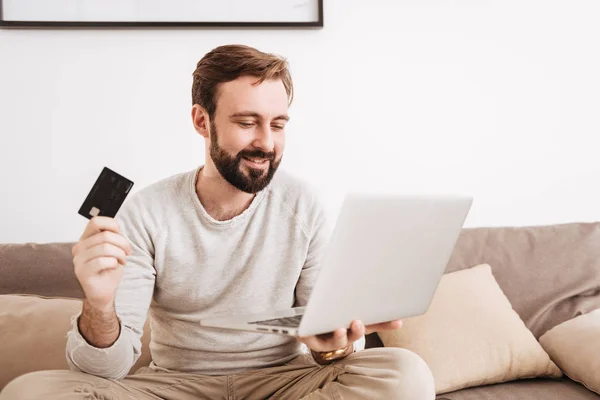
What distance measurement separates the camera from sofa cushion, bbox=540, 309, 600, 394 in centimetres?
183

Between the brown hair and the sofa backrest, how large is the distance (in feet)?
2.15

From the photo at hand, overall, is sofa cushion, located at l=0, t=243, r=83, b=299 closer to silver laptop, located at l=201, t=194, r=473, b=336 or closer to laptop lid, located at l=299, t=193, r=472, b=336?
silver laptop, located at l=201, t=194, r=473, b=336

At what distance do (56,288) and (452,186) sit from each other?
1.32m

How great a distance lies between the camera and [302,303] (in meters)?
1.75

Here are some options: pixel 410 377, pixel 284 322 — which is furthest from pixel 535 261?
pixel 284 322

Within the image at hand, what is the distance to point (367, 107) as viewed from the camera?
2434mm

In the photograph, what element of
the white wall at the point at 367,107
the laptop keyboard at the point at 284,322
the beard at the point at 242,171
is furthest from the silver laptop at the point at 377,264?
the white wall at the point at 367,107

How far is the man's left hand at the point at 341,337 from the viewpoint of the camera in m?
1.32

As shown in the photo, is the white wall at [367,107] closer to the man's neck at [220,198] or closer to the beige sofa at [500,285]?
the beige sofa at [500,285]

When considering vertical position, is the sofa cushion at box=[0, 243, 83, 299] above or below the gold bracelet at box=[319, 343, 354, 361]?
above

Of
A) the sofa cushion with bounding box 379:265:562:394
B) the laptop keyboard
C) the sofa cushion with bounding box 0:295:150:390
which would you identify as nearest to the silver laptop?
the laptop keyboard

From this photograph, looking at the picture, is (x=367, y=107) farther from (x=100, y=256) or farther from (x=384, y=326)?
(x=100, y=256)

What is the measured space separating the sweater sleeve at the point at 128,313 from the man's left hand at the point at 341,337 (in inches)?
15.4

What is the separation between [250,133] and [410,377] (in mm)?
658
